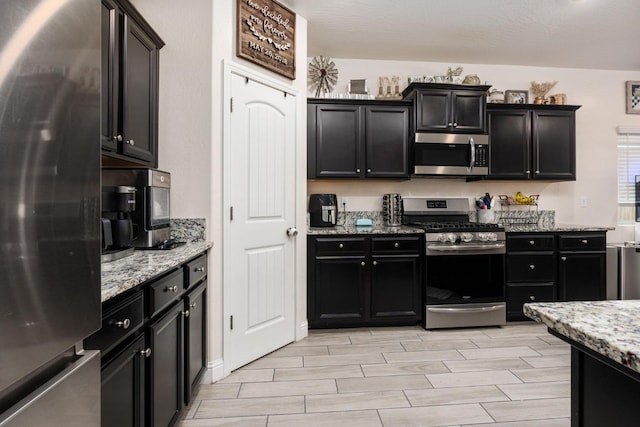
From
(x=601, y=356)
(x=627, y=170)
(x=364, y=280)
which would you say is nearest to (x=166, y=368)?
(x=601, y=356)

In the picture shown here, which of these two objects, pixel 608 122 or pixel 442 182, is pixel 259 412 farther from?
pixel 608 122

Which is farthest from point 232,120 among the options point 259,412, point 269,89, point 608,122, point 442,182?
point 608,122

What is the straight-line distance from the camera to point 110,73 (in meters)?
1.68

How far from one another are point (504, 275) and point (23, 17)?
369cm

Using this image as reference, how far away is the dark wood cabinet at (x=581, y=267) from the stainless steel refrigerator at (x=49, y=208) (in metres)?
3.93

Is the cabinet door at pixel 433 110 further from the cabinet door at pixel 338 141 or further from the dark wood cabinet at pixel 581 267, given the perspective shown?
the dark wood cabinet at pixel 581 267

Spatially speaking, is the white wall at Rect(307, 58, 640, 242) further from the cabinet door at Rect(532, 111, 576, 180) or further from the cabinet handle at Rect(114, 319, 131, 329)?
the cabinet handle at Rect(114, 319, 131, 329)

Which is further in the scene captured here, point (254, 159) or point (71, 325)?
point (254, 159)

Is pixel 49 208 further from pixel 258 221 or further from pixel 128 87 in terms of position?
pixel 258 221

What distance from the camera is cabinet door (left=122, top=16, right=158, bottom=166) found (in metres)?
1.83

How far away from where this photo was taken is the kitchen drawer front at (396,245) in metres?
3.20

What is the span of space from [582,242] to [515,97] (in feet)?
5.64

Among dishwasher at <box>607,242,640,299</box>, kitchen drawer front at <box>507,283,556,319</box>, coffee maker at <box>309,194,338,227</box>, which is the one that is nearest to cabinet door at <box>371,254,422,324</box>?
coffee maker at <box>309,194,338,227</box>

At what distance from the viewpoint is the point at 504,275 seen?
332 centimetres
